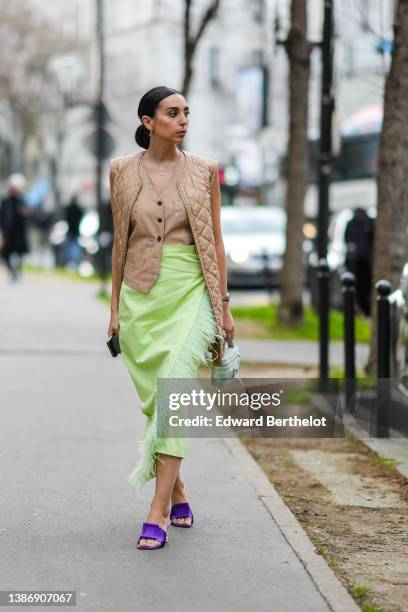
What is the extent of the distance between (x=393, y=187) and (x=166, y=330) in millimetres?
5997

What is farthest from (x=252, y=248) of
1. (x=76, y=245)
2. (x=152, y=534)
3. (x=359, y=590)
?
(x=359, y=590)

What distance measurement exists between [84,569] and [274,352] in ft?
31.6

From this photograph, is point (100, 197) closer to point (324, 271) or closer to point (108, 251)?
point (108, 251)

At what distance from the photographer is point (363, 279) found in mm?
21797

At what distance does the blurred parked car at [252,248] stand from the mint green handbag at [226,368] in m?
19.0

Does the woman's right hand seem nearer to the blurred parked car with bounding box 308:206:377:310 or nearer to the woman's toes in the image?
the woman's toes

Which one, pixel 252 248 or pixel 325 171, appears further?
pixel 252 248

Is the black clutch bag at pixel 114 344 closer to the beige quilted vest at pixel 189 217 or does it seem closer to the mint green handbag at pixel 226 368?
the beige quilted vest at pixel 189 217

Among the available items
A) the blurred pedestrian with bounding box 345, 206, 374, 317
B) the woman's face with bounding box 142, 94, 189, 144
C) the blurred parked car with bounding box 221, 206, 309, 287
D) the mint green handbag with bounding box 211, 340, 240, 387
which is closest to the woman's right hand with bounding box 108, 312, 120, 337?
the mint green handbag with bounding box 211, 340, 240, 387

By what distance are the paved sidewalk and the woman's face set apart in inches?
67.2

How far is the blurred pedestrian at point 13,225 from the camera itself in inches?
1070

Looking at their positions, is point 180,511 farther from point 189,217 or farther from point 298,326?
point 298,326

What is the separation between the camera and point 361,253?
22453 millimetres

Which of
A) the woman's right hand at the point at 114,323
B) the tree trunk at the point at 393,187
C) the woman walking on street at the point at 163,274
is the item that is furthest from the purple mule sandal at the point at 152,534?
the tree trunk at the point at 393,187
